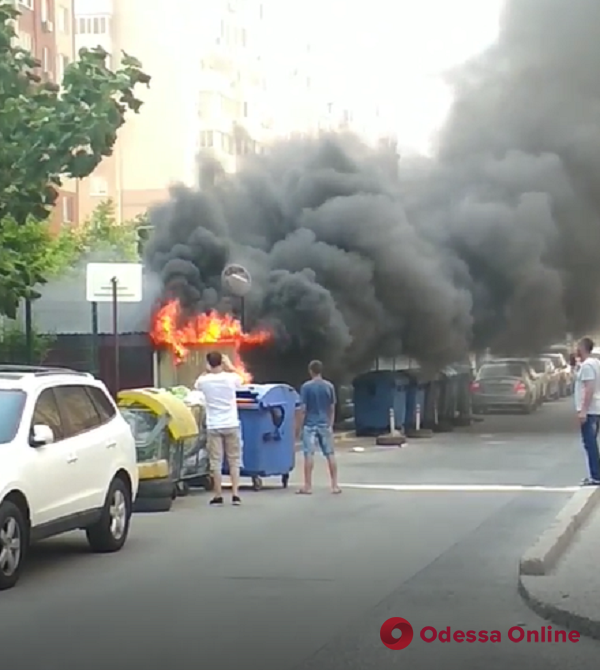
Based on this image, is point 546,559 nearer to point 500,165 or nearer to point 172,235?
point 172,235

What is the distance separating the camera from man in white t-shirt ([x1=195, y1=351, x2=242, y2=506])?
48.5ft

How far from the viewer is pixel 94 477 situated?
10.8 m

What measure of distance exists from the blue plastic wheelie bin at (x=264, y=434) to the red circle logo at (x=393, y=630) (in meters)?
7.90

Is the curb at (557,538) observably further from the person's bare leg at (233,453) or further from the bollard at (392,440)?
the bollard at (392,440)

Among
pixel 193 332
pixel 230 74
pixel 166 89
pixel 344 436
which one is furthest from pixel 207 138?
pixel 344 436

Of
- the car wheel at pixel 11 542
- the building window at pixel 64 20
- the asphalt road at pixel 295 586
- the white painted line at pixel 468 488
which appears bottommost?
the white painted line at pixel 468 488

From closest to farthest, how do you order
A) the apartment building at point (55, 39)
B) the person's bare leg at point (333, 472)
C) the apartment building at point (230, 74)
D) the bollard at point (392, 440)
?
the person's bare leg at point (333, 472) → the bollard at point (392, 440) → the apartment building at point (55, 39) → the apartment building at point (230, 74)

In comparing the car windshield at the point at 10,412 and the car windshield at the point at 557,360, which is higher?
the car windshield at the point at 10,412

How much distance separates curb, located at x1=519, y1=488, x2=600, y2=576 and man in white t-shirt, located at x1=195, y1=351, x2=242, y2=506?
12.2 ft

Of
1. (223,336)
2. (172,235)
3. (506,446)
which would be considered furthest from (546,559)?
(172,235)

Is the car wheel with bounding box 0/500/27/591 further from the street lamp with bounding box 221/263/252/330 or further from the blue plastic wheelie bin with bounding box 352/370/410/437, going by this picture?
the blue plastic wheelie bin with bounding box 352/370/410/437

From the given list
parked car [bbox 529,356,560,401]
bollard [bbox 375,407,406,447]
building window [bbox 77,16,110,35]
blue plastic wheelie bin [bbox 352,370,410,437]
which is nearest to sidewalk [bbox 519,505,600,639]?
bollard [bbox 375,407,406,447]

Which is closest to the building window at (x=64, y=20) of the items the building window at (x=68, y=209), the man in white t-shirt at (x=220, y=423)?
the building window at (x=68, y=209)

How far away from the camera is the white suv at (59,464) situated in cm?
956
